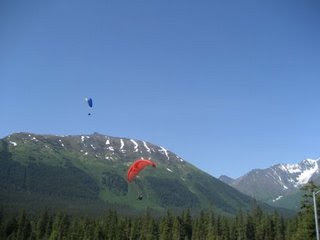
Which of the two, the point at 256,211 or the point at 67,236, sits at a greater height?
the point at 256,211

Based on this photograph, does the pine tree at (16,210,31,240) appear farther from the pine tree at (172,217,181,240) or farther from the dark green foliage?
the pine tree at (172,217,181,240)

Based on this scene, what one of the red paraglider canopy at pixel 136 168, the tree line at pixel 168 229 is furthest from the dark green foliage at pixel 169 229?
the red paraglider canopy at pixel 136 168

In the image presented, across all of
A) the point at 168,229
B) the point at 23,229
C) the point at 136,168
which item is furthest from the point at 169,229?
the point at 136,168

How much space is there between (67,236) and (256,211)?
67.5 meters

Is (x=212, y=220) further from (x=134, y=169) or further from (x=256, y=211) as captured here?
(x=134, y=169)

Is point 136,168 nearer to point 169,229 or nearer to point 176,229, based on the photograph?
point 176,229

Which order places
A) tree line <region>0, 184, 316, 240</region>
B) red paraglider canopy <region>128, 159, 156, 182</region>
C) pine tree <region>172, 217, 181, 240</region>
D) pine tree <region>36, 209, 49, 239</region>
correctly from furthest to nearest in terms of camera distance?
pine tree <region>36, 209, 49, 239</region>, pine tree <region>172, 217, 181, 240</region>, tree line <region>0, 184, 316, 240</region>, red paraglider canopy <region>128, 159, 156, 182</region>

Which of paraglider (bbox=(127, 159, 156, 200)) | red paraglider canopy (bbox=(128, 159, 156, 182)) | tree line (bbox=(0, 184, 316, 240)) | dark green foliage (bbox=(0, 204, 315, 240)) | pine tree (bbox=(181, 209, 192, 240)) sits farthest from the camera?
pine tree (bbox=(181, 209, 192, 240))

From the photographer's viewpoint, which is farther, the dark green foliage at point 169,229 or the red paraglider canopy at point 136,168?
the dark green foliage at point 169,229

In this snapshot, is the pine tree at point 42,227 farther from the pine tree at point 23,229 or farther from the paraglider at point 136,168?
the paraglider at point 136,168

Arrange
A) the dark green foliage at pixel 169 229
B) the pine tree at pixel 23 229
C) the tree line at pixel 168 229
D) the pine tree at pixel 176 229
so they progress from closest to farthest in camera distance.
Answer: the tree line at pixel 168 229 < the dark green foliage at pixel 169 229 < the pine tree at pixel 176 229 < the pine tree at pixel 23 229

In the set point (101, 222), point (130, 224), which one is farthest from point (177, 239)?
point (101, 222)

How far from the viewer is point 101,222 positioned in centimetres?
16575

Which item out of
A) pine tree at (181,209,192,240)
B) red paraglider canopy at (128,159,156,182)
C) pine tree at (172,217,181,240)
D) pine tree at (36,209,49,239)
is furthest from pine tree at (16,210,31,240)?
red paraglider canopy at (128,159,156,182)
